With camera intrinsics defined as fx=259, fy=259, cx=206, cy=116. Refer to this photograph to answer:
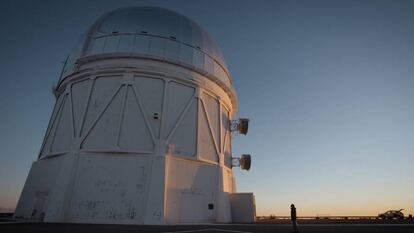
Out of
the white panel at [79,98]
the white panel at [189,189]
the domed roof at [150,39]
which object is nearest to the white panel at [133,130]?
the white panel at [189,189]

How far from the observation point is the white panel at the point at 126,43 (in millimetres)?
19781

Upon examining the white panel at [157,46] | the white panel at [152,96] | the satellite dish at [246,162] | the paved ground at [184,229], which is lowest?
the paved ground at [184,229]

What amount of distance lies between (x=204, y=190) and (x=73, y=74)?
1393cm

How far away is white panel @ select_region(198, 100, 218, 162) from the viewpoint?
2008cm

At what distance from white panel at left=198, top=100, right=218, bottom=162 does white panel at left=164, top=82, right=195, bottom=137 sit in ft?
5.29

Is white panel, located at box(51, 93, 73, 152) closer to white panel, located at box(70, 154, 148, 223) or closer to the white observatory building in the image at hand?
the white observatory building

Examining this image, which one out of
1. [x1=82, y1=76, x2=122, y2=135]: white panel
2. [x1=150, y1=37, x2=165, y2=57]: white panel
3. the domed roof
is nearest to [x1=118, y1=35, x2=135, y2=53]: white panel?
the domed roof

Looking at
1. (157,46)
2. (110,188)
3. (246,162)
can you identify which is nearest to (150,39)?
(157,46)

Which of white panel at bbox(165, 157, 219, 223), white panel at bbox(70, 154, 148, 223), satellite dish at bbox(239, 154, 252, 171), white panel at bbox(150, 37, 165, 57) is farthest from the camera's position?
satellite dish at bbox(239, 154, 252, 171)

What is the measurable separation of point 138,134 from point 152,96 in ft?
10.3

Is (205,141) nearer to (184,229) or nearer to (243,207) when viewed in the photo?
(243,207)

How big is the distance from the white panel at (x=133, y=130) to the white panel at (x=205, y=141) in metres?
4.07

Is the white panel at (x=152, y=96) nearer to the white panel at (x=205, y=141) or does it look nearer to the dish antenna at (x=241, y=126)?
the white panel at (x=205, y=141)

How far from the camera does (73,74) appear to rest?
68.5 ft
